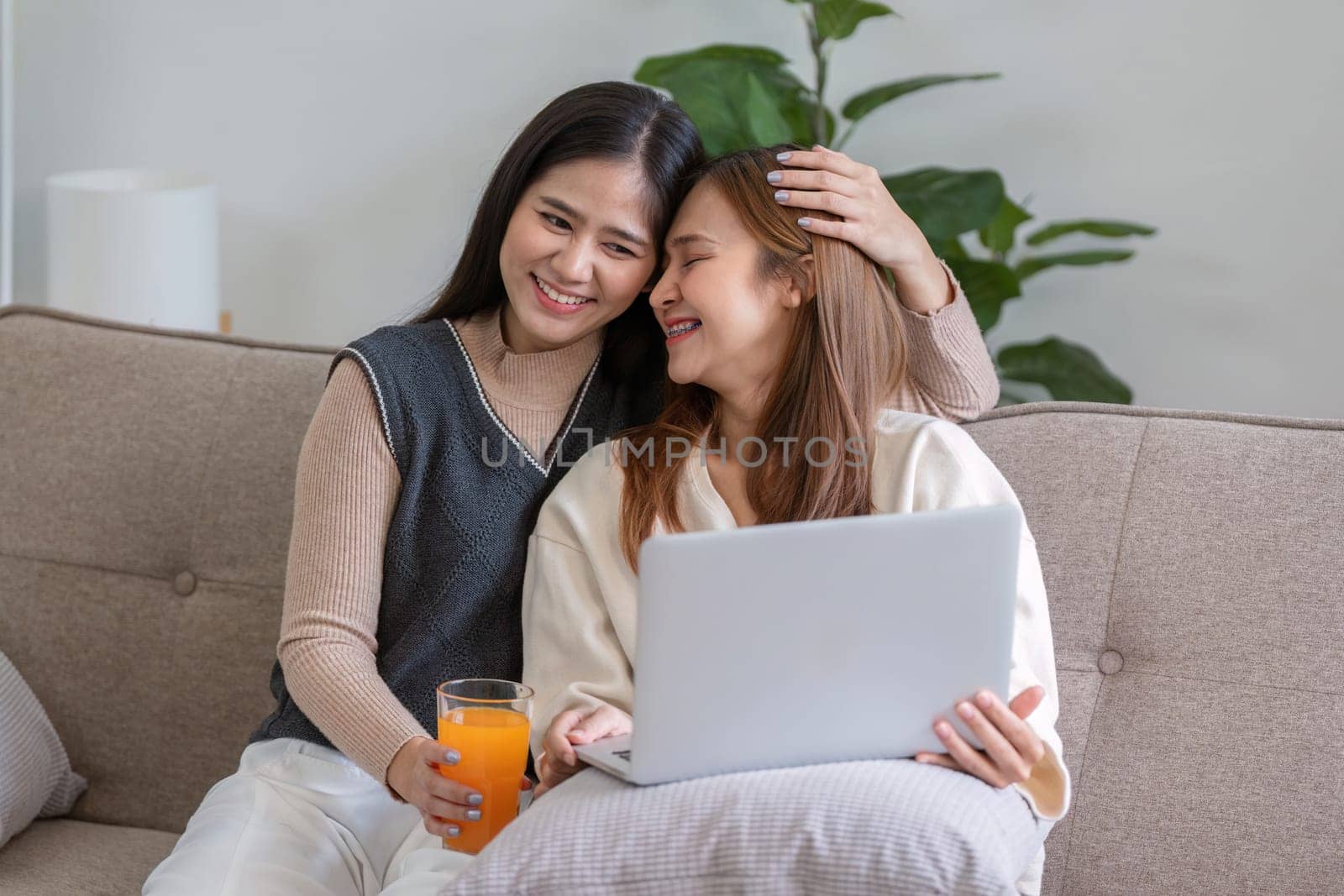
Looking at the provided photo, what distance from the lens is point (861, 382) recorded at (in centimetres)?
154

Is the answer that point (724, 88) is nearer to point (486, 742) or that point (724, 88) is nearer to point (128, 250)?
point (128, 250)

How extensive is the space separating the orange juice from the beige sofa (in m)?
0.52

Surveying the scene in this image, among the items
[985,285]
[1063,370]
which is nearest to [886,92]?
[985,285]

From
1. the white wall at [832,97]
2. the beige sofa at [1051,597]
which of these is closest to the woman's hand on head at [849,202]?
the beige sofa at [1051,597]

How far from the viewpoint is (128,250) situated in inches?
101

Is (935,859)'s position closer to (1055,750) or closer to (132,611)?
(1055,750)

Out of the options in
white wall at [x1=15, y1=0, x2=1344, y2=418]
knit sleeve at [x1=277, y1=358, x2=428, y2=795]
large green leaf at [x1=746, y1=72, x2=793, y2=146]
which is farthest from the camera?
white wall at [x1=15, y1=0, x2=1344, y2=418]

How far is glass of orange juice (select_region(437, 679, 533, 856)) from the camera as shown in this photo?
121cm

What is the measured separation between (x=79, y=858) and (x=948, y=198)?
1718 mm

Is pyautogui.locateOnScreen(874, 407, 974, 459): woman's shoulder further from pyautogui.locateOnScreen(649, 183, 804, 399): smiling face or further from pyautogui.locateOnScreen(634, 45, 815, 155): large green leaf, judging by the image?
pyautogui.locateOnScreen(634, 45, 815, 155): large green leaf

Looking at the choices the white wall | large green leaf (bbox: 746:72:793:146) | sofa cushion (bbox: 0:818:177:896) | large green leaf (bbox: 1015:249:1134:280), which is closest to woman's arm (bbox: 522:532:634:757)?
sofa cushion (bbox: 0:818:177:896)

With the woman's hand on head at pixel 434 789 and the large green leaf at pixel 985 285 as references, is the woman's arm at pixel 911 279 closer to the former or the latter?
the woman's hand on head at pixel 434 789

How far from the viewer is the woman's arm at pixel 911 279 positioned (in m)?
1.50

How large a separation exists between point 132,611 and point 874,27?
1826 mm
